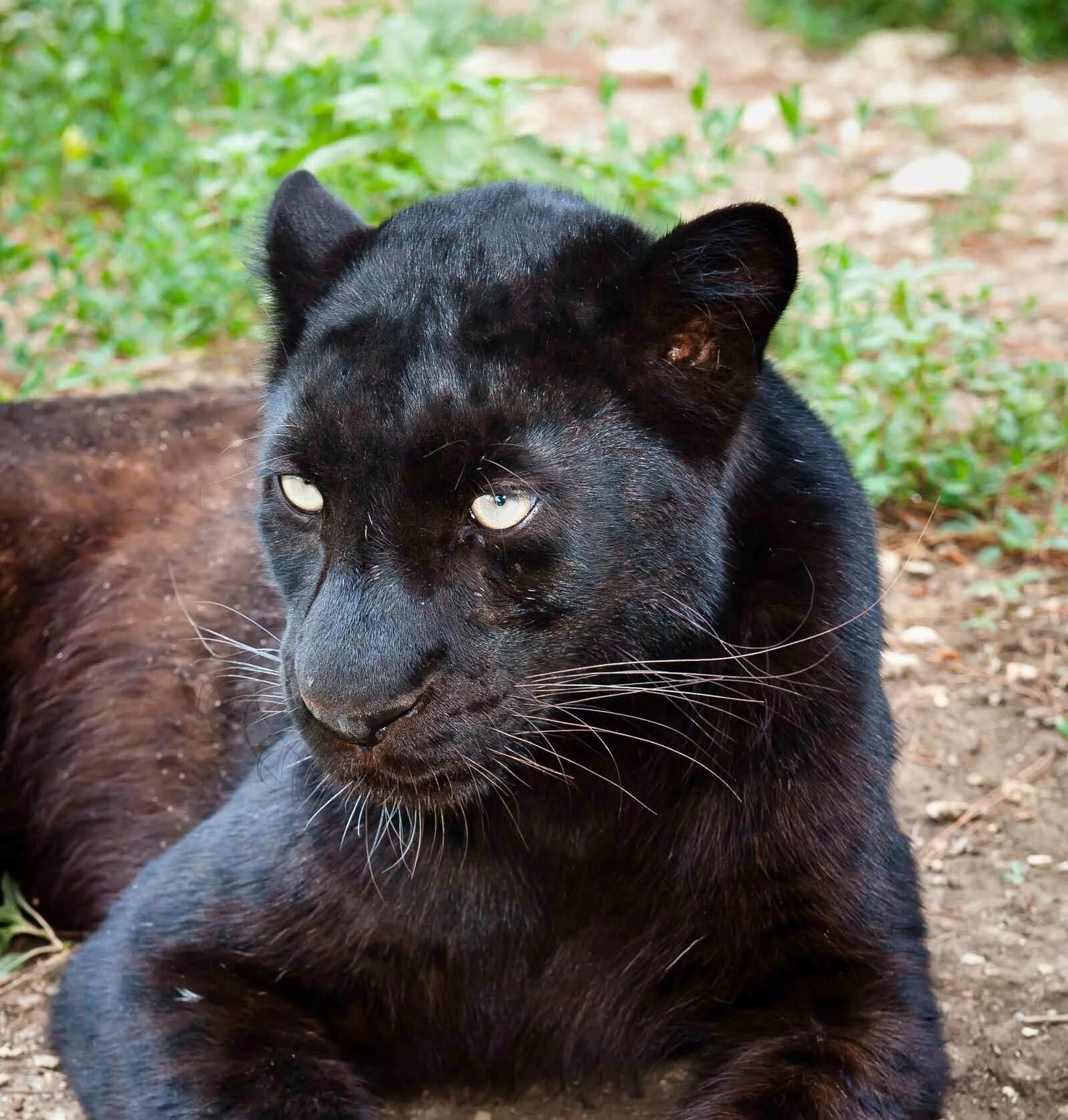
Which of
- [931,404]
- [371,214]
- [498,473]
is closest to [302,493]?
[498,473]

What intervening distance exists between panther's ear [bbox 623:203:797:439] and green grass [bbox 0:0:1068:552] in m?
2.03

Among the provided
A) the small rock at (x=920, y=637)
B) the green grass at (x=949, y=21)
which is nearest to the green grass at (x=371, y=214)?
the small rock at (x=920, y=637)

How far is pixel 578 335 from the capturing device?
2504mm

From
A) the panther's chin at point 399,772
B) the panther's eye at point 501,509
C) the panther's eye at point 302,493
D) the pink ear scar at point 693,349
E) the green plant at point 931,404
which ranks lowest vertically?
the green plant at point 931,404

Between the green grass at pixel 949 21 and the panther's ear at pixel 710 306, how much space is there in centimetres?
739

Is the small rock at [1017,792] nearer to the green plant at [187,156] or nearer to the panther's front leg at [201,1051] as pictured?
the panther's front leg at [201,1051]

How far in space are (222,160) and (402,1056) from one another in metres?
3.98

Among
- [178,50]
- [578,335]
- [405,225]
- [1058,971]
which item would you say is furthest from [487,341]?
[178,50]

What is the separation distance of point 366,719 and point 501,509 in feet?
1.20

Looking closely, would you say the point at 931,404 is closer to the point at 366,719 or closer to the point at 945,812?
the point at 945,812

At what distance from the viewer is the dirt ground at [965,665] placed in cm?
309

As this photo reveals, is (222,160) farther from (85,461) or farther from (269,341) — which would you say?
(269,341)

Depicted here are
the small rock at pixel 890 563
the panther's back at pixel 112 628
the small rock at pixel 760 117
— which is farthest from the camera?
the small rock at pixel 760 117

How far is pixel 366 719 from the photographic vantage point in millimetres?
2322
